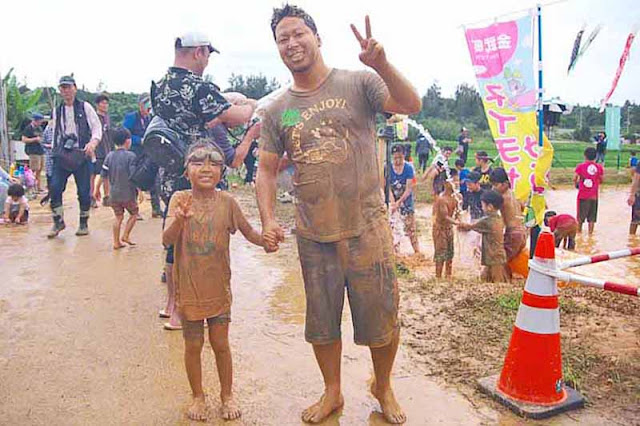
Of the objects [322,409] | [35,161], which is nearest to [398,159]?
[322,409]

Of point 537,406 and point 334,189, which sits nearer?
point 334,189

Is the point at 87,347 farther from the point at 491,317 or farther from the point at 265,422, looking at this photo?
the point at 491,317

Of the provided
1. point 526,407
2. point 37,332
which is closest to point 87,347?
point 37,332

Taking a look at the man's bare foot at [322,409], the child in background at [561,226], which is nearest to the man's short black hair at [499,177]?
the child in background at [561,226]

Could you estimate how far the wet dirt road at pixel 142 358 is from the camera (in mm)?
3338

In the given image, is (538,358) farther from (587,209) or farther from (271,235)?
(587,209)

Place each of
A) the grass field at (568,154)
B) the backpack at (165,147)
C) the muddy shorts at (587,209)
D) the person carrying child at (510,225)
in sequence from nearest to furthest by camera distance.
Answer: the backpack at (165,147)
the person carrying child at (510,225)
the muddy shorts at (587,209)
the grass field at (568,154)

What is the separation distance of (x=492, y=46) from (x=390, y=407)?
4778mm

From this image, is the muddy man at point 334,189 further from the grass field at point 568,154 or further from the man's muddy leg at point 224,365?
the grass field at point 568,154

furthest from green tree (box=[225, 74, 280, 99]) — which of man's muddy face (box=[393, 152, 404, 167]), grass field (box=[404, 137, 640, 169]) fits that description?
man's muddy face (box=[393, 152, 404, 167])

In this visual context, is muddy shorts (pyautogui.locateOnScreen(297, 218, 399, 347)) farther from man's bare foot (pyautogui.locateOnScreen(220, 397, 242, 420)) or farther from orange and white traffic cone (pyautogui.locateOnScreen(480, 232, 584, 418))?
orange and white traffic cone (pyautogui.locateOnScreen(480, 232, 584, 418))

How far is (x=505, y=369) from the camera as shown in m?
3.49

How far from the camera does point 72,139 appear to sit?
7.72 metres

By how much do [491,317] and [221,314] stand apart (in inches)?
92.3
